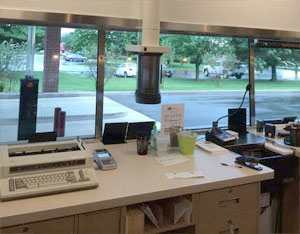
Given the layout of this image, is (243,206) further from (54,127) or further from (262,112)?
(262,112)

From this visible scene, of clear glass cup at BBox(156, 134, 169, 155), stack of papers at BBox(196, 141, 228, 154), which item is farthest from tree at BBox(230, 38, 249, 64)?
clear glass cup at BBox(156, 134, 169, 155)

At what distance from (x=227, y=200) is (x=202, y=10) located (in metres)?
1.69

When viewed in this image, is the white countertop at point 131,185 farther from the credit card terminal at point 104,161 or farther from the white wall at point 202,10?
the white wall at point 202,10

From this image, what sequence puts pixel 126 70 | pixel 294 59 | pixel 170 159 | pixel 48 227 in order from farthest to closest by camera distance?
pixel 294 59, pixel 126 70, pixel 170 159, pixel 48 227

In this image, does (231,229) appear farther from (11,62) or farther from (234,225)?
(11,62)

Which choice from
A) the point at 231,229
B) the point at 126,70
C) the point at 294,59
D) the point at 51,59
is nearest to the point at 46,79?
the point at 51,59

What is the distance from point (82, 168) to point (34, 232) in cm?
41

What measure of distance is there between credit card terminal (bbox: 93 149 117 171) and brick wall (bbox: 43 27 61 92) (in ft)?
2.55

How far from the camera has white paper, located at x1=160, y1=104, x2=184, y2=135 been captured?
240 centimetres

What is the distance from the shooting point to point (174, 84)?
2.96m

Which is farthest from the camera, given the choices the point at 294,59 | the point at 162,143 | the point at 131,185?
the point at 294,59

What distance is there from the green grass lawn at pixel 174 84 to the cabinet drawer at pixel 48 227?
1284mm

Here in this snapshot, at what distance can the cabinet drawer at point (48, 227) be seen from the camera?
1.34m

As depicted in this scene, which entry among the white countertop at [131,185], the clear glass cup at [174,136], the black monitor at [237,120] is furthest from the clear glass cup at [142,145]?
the black monitor at [237,120]
